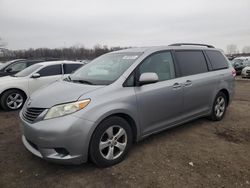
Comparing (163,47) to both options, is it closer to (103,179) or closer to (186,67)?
(186,67)

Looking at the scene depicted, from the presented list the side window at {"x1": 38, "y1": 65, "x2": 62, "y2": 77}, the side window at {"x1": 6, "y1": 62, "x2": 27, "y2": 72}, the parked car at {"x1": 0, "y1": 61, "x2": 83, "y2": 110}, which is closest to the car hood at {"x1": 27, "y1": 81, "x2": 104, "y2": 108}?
the parked car at {"x1": 0, "y1": 61, "x2": 83, "y2": 110}

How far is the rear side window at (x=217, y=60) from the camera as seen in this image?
5086 mm

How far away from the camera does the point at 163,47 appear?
4.18 metres

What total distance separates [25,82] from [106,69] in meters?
4.04

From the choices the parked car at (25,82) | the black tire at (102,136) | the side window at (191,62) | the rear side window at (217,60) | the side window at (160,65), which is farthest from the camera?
the parked car at (25,82)

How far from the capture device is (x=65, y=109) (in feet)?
9.66

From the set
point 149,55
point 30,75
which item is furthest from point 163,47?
point 30,75

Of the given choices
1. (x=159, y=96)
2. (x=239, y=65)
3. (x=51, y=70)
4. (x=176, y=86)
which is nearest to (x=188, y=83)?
(x=176, y=86)

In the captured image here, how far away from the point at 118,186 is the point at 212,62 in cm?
353

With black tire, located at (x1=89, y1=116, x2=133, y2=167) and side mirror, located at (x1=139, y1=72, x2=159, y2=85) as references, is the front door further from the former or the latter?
black tire, located at (x1=89, y1=116, x2=133, y2=167)

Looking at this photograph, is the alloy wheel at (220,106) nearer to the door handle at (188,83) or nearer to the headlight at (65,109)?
the door handle at (188,83)

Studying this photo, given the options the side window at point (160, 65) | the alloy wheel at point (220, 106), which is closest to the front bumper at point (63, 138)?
the side window at point (160, 65)

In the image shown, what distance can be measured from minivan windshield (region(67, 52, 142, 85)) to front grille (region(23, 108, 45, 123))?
83 cm

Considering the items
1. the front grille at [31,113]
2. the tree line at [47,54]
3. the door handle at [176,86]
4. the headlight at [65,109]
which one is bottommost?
the front grille at [31,113]
